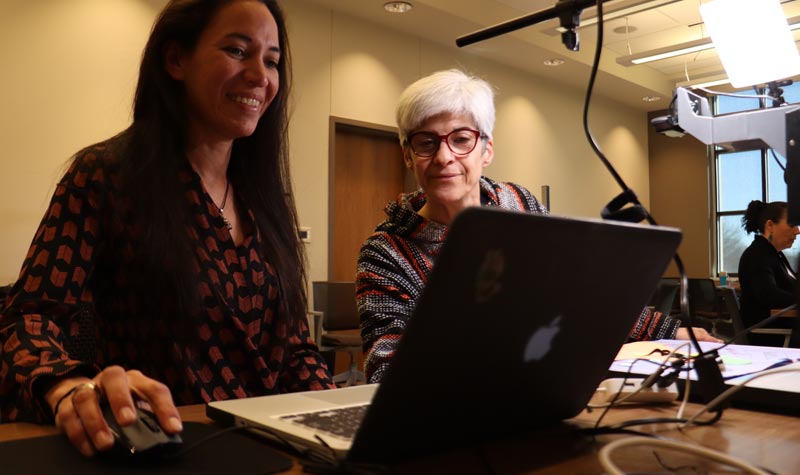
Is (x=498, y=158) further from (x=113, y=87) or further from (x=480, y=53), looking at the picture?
(x=113, y=87)

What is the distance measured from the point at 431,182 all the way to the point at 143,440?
1.07 metres

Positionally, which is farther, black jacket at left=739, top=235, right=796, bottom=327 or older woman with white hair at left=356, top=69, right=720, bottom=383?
black jacket at left=739, top=235, right=796, bottom=327

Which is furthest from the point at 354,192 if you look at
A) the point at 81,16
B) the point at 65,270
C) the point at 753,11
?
the point at 65,270

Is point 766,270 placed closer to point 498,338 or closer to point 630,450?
point 630,450

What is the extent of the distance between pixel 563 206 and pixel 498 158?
1.10 metres

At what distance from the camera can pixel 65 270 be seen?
1.02 metres

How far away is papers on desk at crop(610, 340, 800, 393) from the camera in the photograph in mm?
884

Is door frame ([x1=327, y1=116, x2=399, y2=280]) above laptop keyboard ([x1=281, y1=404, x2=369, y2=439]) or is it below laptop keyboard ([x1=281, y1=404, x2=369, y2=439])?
above

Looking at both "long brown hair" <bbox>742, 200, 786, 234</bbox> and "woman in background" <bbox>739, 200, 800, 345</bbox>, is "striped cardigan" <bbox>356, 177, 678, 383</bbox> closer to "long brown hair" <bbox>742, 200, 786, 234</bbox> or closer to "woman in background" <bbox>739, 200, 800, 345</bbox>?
"woman in background" <bbox>739, 200, 800, 345</bbox>

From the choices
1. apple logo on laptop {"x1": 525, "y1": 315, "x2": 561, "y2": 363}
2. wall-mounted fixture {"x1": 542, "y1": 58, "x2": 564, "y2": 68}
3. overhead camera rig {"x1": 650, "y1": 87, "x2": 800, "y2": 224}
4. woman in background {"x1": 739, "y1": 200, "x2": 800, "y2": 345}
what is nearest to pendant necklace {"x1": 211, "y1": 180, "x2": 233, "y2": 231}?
apple logo on laptop {"x1": 525, "y1": 315, "x2": 561, "y2": 363}

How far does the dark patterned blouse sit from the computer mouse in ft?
1.18

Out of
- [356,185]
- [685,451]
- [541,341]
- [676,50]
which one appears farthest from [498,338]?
[676,50]

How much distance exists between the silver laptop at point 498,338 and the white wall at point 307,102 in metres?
1.34

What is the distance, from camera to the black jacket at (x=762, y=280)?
158 inches
